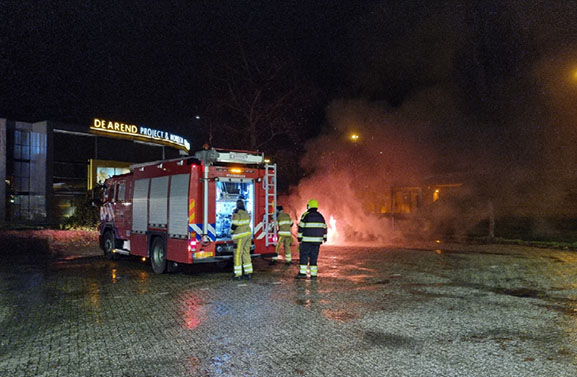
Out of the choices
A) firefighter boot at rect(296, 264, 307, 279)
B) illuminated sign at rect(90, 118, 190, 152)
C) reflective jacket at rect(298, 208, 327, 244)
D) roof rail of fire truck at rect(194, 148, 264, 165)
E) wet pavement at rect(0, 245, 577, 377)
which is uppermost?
illuminated sign at rect(90, 118, 190, 152)

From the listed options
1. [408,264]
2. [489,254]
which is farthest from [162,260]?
[489,254]

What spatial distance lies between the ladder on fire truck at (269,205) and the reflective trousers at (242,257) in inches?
47.8

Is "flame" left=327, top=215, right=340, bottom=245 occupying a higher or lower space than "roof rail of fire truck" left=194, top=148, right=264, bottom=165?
lower

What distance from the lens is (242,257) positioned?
9.05 meters

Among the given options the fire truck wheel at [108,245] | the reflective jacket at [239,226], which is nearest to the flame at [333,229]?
the fire truck wheel at [108,245]

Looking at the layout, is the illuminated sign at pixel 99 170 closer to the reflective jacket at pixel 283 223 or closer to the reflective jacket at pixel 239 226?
the reflective jacket at pixel 283 223

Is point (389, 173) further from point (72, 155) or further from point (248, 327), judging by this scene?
point (72, 155)

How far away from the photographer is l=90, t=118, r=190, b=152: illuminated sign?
93.0 ft

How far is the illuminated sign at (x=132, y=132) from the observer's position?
93.0 feet

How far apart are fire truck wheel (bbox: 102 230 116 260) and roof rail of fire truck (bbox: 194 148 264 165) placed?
4.58 meters

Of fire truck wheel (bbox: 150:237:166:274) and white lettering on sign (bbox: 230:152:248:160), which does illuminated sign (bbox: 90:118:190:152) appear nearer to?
fire truck wheel (bbox: 150:237:166:274)

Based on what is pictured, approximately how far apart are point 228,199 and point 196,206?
2.76 ft

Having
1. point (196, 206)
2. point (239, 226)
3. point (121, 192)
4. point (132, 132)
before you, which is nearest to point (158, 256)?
point (196, 206)

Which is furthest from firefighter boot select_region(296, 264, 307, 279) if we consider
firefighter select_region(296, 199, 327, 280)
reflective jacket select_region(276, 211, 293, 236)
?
reflective jacket select_region(276, 211, 293, 236)
